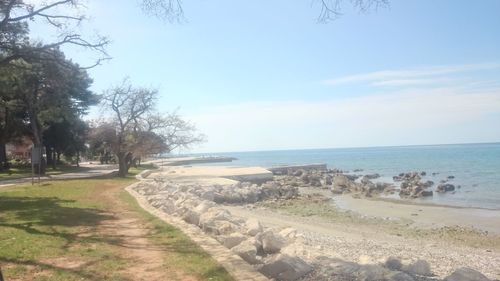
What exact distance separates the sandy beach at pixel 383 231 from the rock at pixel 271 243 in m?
0.39

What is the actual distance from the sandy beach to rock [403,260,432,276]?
0.75 feet

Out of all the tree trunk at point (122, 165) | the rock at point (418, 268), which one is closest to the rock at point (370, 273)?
the rock at point (418, 268)

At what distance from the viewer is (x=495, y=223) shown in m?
20.0

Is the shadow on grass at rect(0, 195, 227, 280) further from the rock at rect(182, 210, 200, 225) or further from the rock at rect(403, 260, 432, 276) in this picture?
the rock at rect(403, 260, 432, 276)

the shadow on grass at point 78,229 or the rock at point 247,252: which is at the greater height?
the shadow on grass at point 78,229

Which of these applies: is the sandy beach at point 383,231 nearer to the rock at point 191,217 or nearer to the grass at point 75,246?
the grass at point 75,246

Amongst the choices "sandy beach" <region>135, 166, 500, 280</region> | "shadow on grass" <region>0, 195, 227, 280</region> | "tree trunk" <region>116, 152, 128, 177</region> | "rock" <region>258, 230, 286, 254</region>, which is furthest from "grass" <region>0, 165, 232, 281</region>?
"tree trunk" <region>116, 152, 128, 177</region>

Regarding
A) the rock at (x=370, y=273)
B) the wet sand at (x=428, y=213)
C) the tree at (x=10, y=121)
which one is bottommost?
the wet sand at (x=428, y=213)

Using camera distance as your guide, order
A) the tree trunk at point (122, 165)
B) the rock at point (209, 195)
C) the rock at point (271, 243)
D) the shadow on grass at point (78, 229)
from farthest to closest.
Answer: the tree trunk at point (122, 165) → the rock at point (209, 195) → the rock at point (271, 243) → the shadow on grass at point (78, 229)

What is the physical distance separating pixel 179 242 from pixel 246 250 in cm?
172

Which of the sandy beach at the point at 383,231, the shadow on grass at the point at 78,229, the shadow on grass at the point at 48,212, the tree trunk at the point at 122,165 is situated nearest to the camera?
the shadow on grass at the point at 78,229

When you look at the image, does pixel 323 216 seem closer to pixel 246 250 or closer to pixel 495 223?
pixel 495 223

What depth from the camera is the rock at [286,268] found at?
704 cm

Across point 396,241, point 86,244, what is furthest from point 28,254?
point 396,241
